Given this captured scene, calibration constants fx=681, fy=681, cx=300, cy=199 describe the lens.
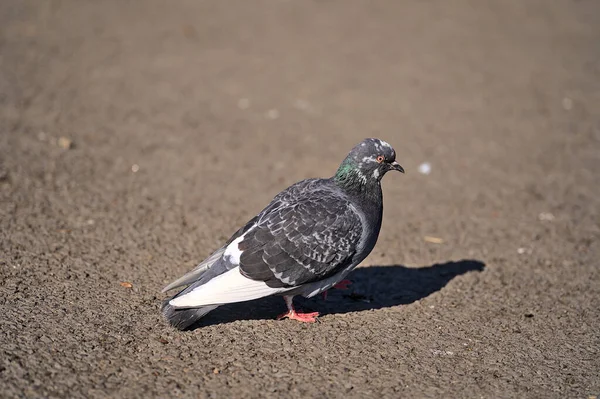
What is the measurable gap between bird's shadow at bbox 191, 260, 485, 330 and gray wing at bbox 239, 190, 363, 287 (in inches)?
A: 21.3

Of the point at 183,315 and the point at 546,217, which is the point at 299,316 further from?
the point at 546,217

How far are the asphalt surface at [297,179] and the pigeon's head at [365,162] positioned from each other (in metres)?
1.10

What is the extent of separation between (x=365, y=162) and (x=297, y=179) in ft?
9.07

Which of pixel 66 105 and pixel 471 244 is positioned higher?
pixel 66 105

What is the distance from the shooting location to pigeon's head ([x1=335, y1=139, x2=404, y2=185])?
17.6 ft

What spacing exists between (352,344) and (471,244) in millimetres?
2515

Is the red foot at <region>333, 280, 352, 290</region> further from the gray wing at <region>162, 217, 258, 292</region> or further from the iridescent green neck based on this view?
the gray wing at <region>162, 217, 258, 292</region>

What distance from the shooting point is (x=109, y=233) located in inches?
255

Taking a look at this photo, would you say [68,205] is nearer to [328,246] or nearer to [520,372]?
[328,246]

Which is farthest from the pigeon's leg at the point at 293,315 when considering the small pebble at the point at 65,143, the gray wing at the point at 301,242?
the small pebble at the point at 65,143

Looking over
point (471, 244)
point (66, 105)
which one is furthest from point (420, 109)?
point (66, 105)

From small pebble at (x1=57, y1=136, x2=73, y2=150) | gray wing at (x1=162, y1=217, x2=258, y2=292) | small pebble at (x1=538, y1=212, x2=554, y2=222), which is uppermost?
gray wing at (x1=162, y1=217, x2=258, y2=292)

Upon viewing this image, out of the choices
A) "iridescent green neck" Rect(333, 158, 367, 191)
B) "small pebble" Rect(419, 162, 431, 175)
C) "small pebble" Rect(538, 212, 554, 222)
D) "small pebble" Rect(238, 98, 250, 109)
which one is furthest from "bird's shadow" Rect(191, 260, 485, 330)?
"small pebble" Rect(238, 98, 250, 109)

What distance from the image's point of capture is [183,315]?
4.78m
